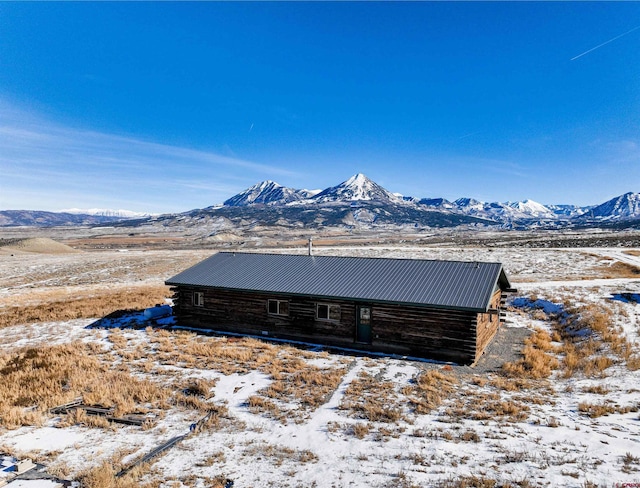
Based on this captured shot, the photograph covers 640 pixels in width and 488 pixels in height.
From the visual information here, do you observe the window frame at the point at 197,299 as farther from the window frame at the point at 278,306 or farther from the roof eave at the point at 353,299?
the window frame at the point at 278,306

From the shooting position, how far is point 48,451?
9438 millimetres

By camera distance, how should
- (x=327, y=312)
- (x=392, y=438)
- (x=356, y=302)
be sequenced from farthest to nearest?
1. (x=327, y=312)
2. (x=356, y=302)
3. (x=392, y=438)

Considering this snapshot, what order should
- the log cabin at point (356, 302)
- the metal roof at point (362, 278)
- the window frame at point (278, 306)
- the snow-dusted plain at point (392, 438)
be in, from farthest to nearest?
the window frame at point (278, 306)
the metal roof at point (362, 278)
the log cabin at point (356, 302)
the snow-dusted plain at point (392, 438)

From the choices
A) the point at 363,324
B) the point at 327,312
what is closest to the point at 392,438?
the point at 363,324

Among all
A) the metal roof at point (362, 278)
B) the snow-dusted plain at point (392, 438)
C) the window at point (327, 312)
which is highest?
the metal roof at point (362, 278)

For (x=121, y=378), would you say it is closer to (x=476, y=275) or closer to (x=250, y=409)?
(x=250, y=409)

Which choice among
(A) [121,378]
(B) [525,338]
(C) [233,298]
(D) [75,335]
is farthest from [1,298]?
(B) [525,338]

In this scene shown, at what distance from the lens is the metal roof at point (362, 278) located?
725 inches

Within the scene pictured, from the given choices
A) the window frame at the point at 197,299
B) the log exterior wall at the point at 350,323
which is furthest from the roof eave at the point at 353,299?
the window frame at the point at 197,299

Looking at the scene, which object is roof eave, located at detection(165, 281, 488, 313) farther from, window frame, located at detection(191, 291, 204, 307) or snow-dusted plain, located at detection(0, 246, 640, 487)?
snow-dusted plain, located at detection(0, 246, 640, 487)

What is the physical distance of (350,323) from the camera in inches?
786

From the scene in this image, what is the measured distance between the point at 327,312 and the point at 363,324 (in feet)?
6.92

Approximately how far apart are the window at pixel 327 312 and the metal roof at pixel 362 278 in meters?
0.88

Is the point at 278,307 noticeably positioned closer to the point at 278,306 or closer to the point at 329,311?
the point at 278,306
